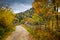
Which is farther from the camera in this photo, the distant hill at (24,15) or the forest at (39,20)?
the distant hill at (24,15)

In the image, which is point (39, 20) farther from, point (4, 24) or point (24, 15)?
point (4, 24)

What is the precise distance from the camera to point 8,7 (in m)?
6.81

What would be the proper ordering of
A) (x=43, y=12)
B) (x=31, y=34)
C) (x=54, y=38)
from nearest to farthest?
(x=54, y=38)
(x=43, y=12)
(x=31, y=34)

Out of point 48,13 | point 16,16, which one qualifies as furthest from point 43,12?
point 16,16

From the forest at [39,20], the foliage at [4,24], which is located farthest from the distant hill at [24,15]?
the foliage at [4,24]

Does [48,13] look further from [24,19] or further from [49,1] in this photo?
[24,19]

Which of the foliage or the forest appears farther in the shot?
the foliage

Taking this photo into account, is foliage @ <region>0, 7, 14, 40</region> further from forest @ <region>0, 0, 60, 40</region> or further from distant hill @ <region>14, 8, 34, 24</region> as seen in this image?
distant hill @ <region>14, 8, 34, 24</region>

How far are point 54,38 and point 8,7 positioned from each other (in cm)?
195

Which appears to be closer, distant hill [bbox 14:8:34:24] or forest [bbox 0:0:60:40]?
forest [bbox 0:0:60:40]

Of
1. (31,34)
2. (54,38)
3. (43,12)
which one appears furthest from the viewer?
(31,34)

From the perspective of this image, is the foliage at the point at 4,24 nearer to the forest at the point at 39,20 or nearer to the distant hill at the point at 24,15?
the forest at the point at 39,20

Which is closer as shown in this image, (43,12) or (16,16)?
(43,12)

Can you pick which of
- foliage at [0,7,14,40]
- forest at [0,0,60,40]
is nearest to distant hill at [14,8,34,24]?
forest at [0,0,60,40]
